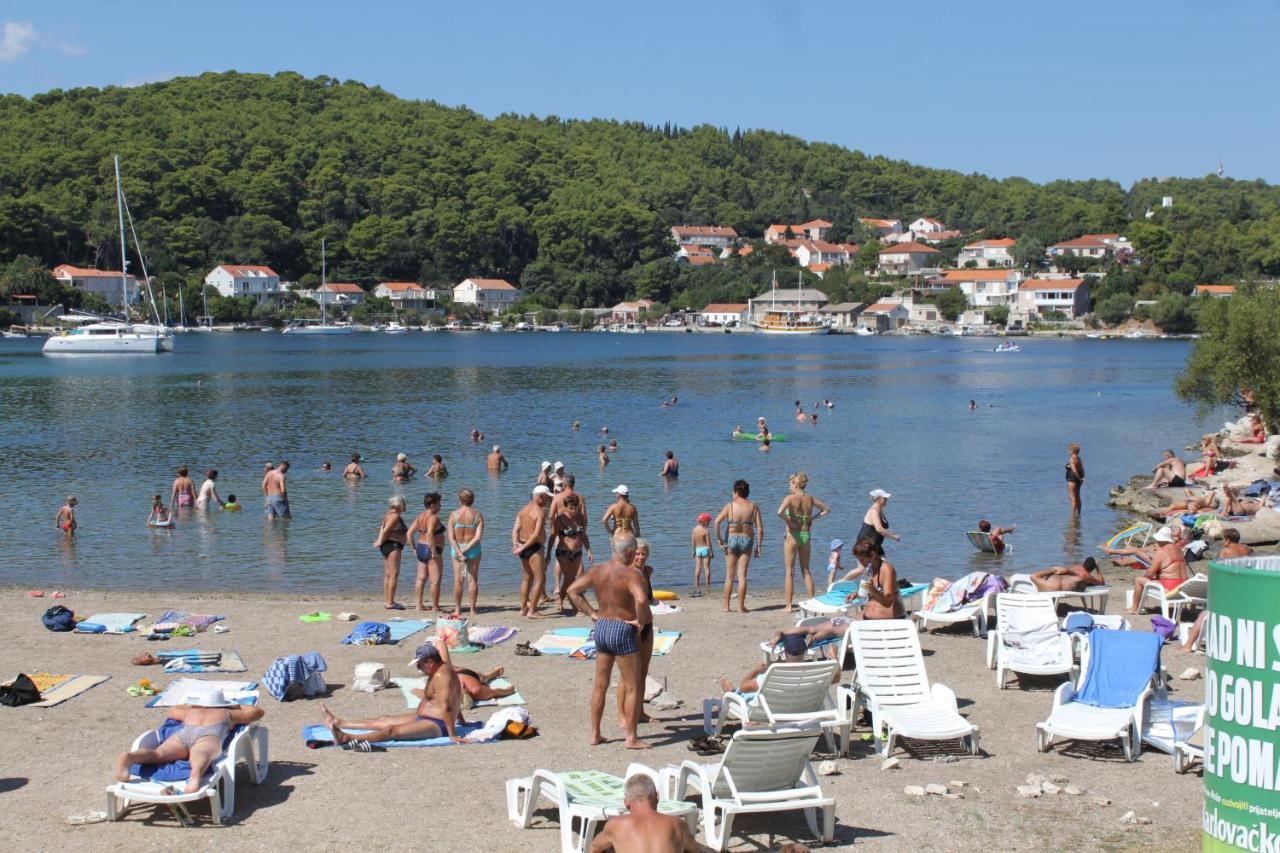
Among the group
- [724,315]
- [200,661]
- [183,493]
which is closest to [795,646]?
[200,661]

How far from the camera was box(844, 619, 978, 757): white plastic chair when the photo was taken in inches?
341

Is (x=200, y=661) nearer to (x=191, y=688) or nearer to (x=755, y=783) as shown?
(x=191, y=688)

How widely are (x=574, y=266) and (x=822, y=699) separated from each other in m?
175

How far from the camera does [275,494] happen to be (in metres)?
22.3

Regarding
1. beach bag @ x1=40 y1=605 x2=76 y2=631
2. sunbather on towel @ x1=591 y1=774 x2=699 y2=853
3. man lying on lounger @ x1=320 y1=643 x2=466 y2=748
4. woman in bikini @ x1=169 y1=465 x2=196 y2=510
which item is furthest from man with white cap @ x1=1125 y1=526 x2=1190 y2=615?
woman in bikini @ x1=169 y1=465 x2=196 y2=510

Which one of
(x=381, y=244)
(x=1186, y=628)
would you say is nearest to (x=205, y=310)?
(x=381, y=244)

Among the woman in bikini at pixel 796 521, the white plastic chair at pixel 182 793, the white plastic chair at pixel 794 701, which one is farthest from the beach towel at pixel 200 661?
the woman in bikini at pixel 796 521

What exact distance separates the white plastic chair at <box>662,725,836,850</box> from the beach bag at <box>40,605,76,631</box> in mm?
8005

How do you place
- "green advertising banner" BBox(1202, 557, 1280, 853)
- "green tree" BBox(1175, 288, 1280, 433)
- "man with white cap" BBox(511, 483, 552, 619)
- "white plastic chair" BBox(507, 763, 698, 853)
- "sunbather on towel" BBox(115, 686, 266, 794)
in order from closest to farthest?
"green advertising banner" BBox(1202, 557, 1280, 853), "white plastic chair" BBox(507, 763, 698, 853), "sunbather on towel" BBox(115, 686, 266, 794), "man with white cap" BBox(511, 483, 552, 619), "green tree" BBox(1175, 288, 1280, 433)

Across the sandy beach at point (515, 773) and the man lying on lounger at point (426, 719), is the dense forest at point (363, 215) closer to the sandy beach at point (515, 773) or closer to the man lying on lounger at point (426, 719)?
the sandy beach at point (515, 773)

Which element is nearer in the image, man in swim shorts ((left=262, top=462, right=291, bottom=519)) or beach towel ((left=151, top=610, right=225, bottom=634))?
beach towel ((left=151, top=610, right=225, bottom=634))

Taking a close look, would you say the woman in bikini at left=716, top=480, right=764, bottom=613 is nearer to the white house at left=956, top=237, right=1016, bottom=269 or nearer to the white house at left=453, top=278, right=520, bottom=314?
the white house at left=453, top=278, right=520, bottom=314

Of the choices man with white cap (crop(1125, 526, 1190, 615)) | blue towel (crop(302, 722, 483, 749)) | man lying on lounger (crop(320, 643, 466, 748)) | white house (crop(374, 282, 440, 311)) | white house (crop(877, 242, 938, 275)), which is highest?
white house (crop(877, 242, 938, 275))

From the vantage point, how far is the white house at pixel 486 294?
17275cm
